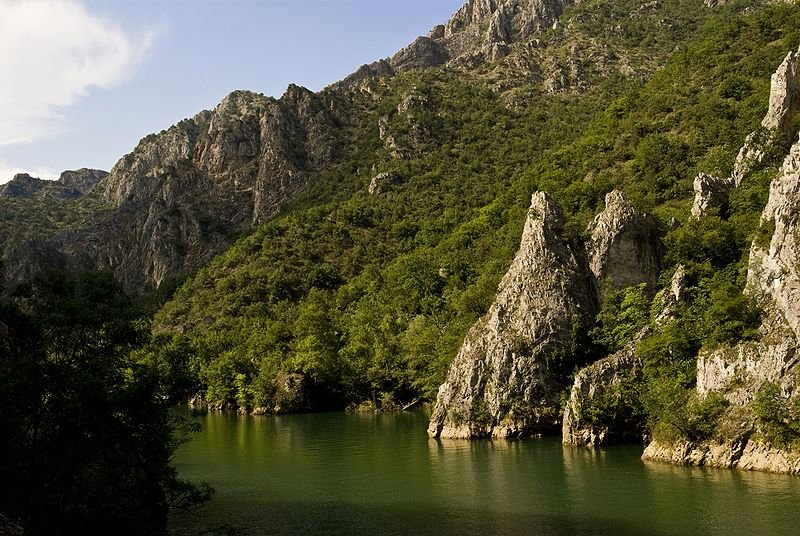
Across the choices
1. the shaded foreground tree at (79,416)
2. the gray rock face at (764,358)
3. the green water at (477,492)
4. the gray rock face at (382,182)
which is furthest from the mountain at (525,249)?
the green water at (477,492)

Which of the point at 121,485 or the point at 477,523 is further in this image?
the point at 477,523

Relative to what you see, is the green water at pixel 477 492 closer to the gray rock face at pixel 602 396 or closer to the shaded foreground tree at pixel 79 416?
the gray rock face at pixel 602 396

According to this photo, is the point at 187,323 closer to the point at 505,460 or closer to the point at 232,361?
the point at 232,361

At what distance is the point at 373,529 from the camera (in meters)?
31.8

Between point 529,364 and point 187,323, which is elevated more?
point 187,323

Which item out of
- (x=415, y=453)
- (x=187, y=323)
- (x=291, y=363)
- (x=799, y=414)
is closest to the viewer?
(x=799, y=414)

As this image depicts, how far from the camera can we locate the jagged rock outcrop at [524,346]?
56781 millimetres

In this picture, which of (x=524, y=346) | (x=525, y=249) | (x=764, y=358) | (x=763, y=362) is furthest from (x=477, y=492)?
(x=525, y=249)

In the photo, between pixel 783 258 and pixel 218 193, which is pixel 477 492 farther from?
pixel 218 193

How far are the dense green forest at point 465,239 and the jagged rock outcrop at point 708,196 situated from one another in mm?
1724

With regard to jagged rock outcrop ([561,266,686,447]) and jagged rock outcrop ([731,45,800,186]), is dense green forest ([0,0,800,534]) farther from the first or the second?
jagged rock outcrop ([731,45,800,186])

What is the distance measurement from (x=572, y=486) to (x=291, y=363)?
64.0m

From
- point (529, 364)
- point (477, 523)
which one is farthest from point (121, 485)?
point (529, 364)

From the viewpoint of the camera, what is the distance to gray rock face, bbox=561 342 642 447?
49844 mm
